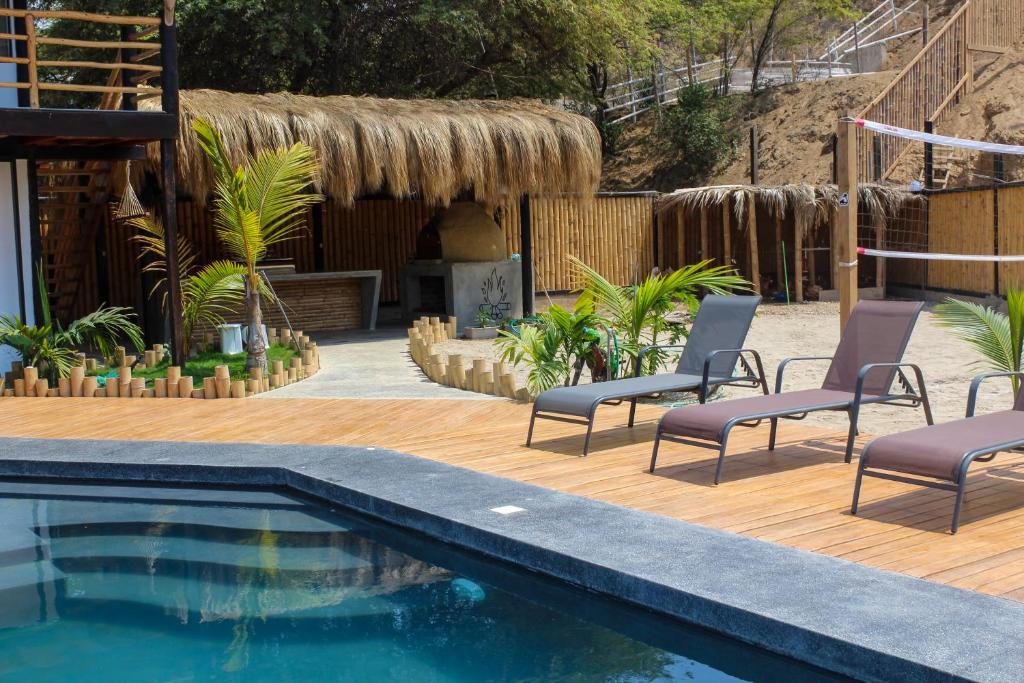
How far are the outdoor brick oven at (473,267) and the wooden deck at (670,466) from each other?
19.8ft

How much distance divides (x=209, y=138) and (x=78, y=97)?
46.6 ft

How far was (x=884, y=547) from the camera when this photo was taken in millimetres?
4066

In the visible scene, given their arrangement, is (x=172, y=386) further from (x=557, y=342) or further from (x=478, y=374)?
(x=557, y=342)

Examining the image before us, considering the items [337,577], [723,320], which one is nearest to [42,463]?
[337,577]

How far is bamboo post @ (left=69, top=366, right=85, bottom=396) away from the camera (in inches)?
360

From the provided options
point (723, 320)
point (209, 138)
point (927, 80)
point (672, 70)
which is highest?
point (672, 70)

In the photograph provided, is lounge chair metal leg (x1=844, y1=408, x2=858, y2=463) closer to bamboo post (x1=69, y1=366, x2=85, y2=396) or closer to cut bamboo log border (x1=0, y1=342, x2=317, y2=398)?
cut bamboo log border (x1=0, y1=342, x2=317, y2=398)

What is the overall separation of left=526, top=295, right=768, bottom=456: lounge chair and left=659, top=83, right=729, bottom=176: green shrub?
23.8 m

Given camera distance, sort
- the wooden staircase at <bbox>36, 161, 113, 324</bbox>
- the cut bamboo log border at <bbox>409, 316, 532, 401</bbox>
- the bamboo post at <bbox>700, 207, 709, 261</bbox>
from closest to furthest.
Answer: the cut bamboo log border at <bbox>409, 316, 532, 401</bbox>, the wooden staircase at <bbox>36, 161, 113, 324</bbox>, the bamboo post at <bbox>700, 207, 709, 261</bbox>

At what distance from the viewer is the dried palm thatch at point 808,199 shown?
1714 centimetres

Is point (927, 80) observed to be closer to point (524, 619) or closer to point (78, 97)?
point (78, 97)

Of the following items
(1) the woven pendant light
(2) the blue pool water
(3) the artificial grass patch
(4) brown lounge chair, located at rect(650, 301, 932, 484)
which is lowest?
(2) the blue pool water

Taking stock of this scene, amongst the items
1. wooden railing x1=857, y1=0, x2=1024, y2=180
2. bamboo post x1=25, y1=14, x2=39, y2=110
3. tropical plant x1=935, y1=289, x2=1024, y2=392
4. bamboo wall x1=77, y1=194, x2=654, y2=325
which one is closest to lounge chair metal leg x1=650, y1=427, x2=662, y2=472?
tropical plant x1=935, y1=289, x2=1024, y2=392

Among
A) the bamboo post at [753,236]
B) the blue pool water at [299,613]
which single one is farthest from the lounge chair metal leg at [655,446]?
the bamboo post at [753,236]
